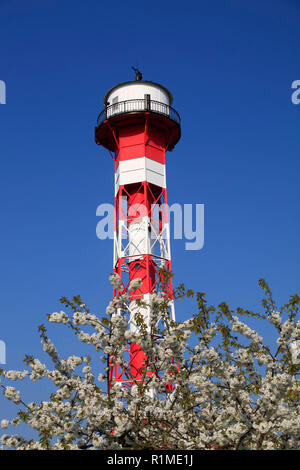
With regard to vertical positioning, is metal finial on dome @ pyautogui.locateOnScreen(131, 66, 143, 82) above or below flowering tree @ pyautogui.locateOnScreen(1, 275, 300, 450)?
above

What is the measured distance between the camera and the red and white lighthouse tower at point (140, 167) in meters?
22.8

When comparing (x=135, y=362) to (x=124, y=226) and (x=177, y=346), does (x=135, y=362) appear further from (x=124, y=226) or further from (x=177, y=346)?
(x=177, y=346)

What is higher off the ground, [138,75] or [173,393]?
[138,75]

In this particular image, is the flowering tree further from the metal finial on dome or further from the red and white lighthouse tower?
the metal finial on dome

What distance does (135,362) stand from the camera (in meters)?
21.8

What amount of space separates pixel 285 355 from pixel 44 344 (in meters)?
3.51

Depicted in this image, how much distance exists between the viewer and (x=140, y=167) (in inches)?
938

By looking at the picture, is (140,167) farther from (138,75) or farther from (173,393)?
(173,393)

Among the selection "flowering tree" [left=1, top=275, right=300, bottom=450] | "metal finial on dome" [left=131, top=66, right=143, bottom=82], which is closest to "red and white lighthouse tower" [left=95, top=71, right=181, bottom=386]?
"metal finial on dome" [left=131, top=66, right=143, bottom=82]

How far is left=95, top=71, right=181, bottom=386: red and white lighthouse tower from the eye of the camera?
896 inches

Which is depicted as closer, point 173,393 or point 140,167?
point 173,393

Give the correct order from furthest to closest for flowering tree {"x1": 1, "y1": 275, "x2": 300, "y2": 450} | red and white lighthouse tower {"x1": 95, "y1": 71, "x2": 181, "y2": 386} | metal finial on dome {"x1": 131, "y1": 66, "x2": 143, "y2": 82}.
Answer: metal finial on dome {"x1": 131, "y1": 66, "x2": 143, "y2": 82} < red and white lighthouse tower {"x1": 95, "y1": 71, "x2": 181, "y2": 386} < flowering tree {"x1": 1, "y1": 275, "x2": 300, "y2": 450}

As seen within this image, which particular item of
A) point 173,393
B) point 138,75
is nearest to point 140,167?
point 138,75

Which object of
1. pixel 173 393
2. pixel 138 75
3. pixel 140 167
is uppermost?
pixel 138 75
